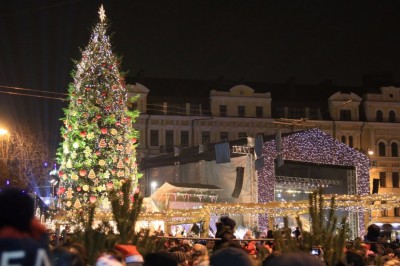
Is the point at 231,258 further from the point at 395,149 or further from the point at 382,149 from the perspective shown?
the point at 395,149

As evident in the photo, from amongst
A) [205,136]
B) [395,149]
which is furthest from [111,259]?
[395,149]

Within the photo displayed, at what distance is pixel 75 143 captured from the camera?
76.0ft

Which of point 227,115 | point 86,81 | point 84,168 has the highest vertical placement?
point 227,115

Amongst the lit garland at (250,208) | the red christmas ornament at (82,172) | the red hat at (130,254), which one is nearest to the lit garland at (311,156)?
the lit garland at (250,208)

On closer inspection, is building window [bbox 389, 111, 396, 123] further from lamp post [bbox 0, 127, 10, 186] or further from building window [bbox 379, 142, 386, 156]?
lamp post [bbox 0, 127, 10, 186]

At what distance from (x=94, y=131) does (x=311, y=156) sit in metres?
15.5

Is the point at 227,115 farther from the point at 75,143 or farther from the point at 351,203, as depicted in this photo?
the point at 75,143

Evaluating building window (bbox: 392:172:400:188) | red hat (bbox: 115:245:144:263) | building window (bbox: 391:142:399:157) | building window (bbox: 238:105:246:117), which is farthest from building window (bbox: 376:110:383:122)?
red hat (bbox: 115:245:144:263)

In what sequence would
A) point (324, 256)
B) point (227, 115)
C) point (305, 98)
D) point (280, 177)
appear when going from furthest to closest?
1. point (305, 98)
2. point (227, 115)
3. point (280, 177)
4. point (324, 256)

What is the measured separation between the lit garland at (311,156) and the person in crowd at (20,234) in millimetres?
29269

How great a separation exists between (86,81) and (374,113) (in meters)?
45.8

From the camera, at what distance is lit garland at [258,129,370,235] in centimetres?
3325

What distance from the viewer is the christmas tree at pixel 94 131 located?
23250 millimetres

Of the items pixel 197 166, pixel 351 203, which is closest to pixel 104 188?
pixel 351 203
